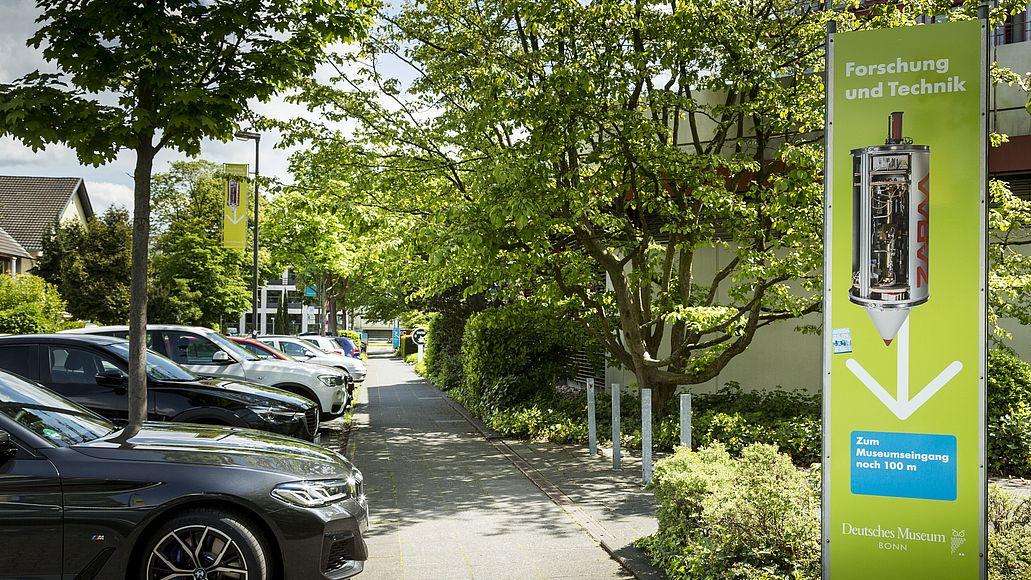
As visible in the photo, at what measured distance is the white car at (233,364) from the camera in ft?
41.2

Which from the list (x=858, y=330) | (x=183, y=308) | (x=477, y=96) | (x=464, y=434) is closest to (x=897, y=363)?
(x=858, y=330)

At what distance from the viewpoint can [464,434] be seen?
14.6 metres

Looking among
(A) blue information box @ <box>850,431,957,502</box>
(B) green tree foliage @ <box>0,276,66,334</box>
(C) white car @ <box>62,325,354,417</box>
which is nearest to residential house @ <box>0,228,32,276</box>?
(B) green tree foliage @ <box>0,276,66,334</box>

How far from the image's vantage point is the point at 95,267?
39.7 m

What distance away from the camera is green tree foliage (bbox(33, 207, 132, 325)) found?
38.9 meters

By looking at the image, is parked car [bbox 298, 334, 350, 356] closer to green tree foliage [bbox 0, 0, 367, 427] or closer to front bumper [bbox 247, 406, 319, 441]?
front bumper [bbox 247, 406, 319, 441]

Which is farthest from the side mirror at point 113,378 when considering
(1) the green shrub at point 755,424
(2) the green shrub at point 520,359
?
(2) the green shrub at point 520,359

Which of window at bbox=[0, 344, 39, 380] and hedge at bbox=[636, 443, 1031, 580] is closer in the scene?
hedge at bbox=[636, 443, 1031, 580]

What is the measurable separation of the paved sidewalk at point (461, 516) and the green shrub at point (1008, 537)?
2.30 meters

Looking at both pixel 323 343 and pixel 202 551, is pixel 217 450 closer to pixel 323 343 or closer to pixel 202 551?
pixel 202 551

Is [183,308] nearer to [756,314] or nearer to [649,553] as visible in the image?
[756,314]

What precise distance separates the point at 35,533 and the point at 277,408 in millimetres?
5346

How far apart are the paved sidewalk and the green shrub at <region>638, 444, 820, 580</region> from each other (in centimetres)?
55

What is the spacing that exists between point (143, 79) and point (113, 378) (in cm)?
340
